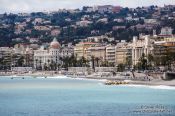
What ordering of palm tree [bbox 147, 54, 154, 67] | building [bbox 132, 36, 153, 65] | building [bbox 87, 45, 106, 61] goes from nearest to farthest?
palm tree [bbox 147, 54, 154, 67]
building [bbox 132, 36, 153, 65]
building [bbox 87, 45, 106, 61]

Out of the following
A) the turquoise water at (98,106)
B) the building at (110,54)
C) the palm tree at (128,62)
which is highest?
the building at (110,54)

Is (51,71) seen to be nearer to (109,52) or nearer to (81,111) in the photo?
(109,52)

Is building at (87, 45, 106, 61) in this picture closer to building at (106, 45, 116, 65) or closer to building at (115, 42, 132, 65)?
building at (106, 45, 116, 65)

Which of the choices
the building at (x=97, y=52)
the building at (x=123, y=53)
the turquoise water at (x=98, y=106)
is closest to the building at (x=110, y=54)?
the building at (x=97, y=52)

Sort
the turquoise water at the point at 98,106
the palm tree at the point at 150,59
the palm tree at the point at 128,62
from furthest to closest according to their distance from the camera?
the palm tree at the point at 128,62
the palm tree at the point at 150,59
the turquoise water at the point at 98,106

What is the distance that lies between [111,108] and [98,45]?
135 m

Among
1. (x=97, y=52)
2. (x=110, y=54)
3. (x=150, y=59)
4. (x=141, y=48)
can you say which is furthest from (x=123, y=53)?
(x=150, y=59)

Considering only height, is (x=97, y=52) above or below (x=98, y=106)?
above

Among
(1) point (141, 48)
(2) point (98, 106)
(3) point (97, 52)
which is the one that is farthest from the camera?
(3) point (97, 52)

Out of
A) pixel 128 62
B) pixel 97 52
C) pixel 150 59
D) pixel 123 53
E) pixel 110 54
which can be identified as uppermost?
pixel 97 52

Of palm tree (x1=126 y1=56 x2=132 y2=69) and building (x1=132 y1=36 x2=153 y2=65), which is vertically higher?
building (x1=132 y1=36 x2=153 y2=65)

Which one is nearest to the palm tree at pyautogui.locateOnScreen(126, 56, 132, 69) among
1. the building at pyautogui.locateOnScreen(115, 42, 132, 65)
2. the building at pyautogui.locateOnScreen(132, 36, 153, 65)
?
the building at pyautogui.locateOnScreen(132, 36, 153, 65)

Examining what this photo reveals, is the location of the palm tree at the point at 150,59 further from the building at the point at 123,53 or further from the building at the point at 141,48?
the building at the point at 123,53

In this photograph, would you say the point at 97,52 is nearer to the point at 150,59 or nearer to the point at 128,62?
the point at 128,62
